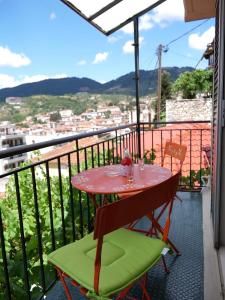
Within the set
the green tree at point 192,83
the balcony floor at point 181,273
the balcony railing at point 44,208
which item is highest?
the green tree at point 192,83

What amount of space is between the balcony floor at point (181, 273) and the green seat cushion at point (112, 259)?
0.50 metres

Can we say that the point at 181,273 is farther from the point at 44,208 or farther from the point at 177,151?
the point at 44,208

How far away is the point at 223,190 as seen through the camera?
1985mm

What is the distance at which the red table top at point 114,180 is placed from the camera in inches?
69.5

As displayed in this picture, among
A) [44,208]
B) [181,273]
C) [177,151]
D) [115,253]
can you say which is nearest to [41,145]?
[115,253]

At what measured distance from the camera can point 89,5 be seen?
2902 millimetres

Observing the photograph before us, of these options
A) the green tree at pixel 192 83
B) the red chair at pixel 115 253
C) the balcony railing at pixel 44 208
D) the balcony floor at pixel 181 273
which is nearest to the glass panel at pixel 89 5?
the balcony railing at pixel 44 208

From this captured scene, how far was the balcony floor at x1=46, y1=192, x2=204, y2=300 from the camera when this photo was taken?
181 centimetres

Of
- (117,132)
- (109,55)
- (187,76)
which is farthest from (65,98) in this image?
(109,55)

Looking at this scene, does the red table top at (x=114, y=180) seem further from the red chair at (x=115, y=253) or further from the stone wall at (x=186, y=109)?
the stone wall at (x=186, y=109)

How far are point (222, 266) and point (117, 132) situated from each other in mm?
1870

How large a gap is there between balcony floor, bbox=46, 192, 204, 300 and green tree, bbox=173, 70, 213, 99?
60.3ft

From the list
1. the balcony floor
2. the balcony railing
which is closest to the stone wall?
the balcony railing

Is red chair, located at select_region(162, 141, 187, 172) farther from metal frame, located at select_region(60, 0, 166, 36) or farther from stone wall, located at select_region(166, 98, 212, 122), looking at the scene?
stone wall, located at select_region(166, 98, 212, 122)
